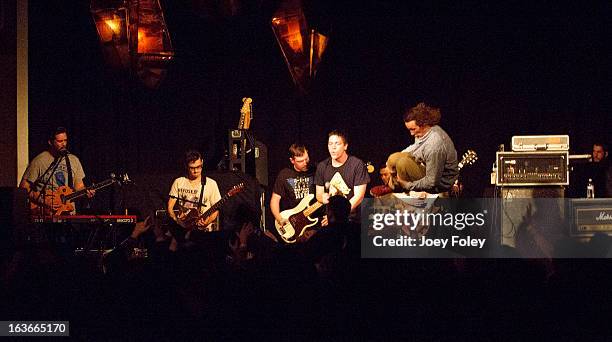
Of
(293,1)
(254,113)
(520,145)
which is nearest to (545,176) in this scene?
(520,145)

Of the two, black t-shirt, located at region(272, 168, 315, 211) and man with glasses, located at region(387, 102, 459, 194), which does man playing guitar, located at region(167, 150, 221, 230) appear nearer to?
black t-shirt, located at region(272, 168, 315, 211)

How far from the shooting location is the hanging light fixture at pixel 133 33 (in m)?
6.93

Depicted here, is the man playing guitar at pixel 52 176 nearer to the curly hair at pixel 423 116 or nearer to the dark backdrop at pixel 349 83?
the dark backdrop at pixel 349 83

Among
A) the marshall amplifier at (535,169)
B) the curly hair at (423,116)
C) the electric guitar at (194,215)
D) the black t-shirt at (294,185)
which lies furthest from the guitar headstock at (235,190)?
the marshall amplifier at (535,169)

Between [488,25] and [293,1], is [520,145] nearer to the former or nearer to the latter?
[488,25]

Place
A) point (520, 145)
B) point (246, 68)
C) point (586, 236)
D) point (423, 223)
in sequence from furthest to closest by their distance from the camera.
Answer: point (246, 68) → point (520, 145) → point (586, 236) → point (423, 223)

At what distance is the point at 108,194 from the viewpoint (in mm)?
8016

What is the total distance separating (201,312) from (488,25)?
597 cm

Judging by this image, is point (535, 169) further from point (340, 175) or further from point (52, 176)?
point (52, 176)

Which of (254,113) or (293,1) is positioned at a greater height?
(293,1)

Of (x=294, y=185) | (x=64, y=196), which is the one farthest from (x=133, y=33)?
(x=294, y=185)

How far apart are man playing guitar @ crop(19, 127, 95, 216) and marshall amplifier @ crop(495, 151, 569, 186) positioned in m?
3.85

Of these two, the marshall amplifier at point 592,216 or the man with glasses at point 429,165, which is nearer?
the man with glasses at point 429,165

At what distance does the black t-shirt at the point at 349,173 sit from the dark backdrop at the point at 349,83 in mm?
1692
